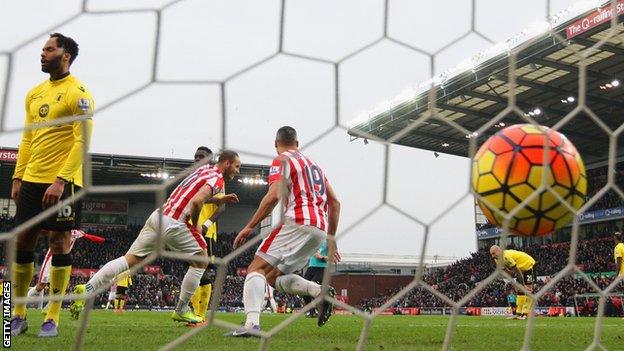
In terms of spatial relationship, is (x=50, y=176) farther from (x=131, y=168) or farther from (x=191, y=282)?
(x=191, y=282)

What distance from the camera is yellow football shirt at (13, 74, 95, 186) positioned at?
96.5 inches

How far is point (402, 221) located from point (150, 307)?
52.3ft

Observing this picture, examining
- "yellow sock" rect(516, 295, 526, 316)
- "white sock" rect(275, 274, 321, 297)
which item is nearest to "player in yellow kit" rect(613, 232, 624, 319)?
"yellow sock" rect(516, 295, 526, 316)

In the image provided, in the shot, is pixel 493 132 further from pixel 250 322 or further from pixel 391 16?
pixel 250 322

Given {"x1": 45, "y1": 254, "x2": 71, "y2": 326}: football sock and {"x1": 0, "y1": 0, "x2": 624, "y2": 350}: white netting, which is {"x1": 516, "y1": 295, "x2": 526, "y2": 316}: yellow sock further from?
{"x1": 45, "y1": 254, "x2": 71, "y2": 326}: football sock

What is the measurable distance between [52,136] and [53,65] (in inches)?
16.4

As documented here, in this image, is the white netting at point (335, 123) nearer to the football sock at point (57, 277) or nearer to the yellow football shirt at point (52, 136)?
the yellow football shirt at point (52, 136)

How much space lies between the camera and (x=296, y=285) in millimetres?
3334

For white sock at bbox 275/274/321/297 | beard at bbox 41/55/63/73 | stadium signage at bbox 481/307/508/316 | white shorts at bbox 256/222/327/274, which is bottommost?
stadium signage at bbox 481/307/508/316

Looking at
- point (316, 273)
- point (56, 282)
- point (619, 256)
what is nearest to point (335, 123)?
point (56, 282)

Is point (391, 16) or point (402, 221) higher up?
point (391, 16)

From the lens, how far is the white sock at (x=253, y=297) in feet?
9.55

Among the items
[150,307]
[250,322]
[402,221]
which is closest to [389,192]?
[402,221]

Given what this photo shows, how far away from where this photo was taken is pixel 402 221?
6.06 ft
